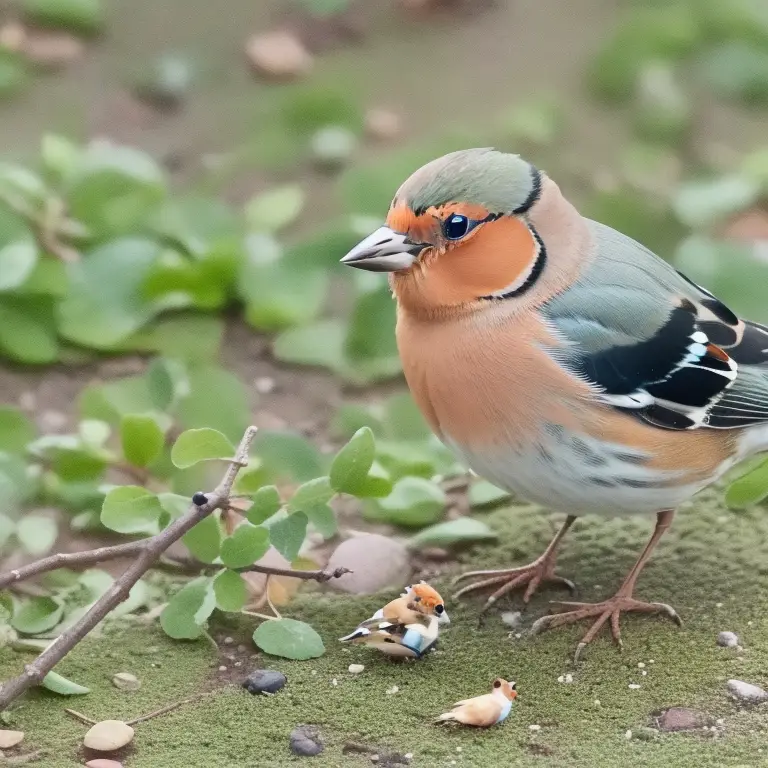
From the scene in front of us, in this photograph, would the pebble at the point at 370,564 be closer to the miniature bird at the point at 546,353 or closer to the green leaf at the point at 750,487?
the miniature bird at the point at 546,353

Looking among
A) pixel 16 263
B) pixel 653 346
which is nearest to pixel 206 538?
pixel 653 346

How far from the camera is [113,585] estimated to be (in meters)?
2.23

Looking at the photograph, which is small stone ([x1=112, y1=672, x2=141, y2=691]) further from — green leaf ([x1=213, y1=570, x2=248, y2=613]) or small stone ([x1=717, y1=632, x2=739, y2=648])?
small stone ([x1=717, y1=632, x2=739, y2=648])

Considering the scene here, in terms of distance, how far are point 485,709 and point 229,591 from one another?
511 mm

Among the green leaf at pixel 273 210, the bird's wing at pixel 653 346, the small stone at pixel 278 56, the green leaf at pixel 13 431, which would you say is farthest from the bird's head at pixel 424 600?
the small stone at pixel 278 56

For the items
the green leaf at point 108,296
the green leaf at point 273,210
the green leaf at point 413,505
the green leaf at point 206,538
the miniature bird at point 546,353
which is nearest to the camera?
the miniature bird at point 546,353

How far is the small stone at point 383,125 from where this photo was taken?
4625 millimetres

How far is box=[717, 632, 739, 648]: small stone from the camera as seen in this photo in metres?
2.45

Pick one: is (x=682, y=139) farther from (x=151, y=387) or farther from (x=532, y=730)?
(x=532, y=730)

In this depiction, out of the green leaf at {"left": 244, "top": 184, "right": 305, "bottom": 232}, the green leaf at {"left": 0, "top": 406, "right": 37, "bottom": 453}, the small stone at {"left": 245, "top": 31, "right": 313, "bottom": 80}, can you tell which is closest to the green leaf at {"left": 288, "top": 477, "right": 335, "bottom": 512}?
the green leaf at {"left": 0, "top": 406, "right": 37, "bottom": 453}

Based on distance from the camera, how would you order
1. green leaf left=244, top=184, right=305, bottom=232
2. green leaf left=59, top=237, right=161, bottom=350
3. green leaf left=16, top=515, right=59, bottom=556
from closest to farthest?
green leaf left=16, top=515, right=59, bottom=556 < green leaf left=59, top=237, right=161, bottom=350 < green leaf left=244, top=184, right=305, bottom=232

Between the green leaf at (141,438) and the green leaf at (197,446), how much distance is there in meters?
0.45

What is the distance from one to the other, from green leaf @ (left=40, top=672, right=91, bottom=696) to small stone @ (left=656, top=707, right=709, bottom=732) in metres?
0.98

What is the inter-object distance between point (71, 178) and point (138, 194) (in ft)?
0.64
